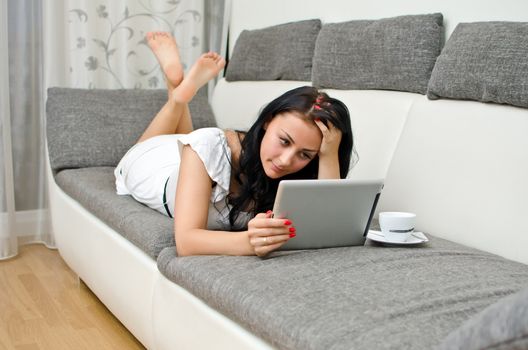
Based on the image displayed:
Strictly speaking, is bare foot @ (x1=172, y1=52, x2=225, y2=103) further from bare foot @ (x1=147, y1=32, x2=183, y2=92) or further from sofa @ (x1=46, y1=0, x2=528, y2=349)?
sofa @ (x1=46, y1=0, x2=528, y2=349)

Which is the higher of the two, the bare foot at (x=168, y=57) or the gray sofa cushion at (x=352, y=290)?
the bare foot at (x=168, y=57)

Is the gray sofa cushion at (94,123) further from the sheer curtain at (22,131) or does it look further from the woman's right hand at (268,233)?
the woman's right hand at (268,233)

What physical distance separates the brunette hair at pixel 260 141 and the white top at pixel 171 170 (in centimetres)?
4

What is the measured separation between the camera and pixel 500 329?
0.92 metres

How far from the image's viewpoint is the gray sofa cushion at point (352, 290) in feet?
4.04

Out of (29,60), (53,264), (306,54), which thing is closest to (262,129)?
(306,54)

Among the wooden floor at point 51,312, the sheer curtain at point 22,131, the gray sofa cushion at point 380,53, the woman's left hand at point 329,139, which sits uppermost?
the gray sofa cushion at point 380,53

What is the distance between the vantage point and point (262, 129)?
1.91 meters

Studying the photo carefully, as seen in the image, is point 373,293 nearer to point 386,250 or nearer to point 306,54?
point 386,250

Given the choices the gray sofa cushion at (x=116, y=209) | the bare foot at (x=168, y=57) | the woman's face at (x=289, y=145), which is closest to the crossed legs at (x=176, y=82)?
the bare foot at (x=168, y=57)

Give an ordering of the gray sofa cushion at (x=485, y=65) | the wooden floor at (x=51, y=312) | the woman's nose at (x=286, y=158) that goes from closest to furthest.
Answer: the woman's nose at (x=286, y=158) < the gray sofa cushion at (x=485, y=65) < the wooden floor at (x=51, y=312)

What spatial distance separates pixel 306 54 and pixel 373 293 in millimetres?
1590

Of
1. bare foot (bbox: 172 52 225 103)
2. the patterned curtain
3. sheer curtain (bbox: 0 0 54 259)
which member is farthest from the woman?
the patterned curtain

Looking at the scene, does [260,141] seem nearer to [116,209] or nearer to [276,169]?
[276,169]
